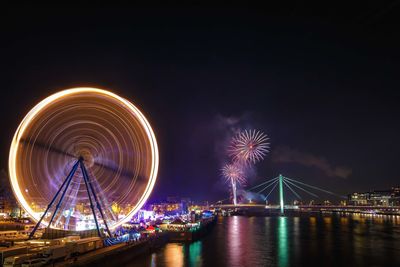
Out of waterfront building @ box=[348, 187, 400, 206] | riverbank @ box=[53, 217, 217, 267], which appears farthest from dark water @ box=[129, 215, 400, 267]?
waterfront building @ box=[348, 187, 400, 206]

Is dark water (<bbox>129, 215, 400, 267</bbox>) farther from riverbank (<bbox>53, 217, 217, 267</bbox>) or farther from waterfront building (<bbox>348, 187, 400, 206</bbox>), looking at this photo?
waterfront building (<bbox>348, 187, 400, 206</bbox>)

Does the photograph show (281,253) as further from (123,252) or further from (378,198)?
(378,198)

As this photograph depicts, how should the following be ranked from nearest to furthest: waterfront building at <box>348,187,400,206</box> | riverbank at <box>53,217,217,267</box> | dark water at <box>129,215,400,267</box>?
riverbank at <box>53,217,217,267</box> → dark water at <box>129,215,400,267</box> → waterfront building at <box>348,187,400,206</box>

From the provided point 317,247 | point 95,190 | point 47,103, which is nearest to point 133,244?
point 95,190

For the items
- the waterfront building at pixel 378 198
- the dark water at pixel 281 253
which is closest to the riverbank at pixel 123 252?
the dark water at pixel 281 253

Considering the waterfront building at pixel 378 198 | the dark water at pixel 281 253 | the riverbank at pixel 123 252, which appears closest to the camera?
the riverbank at pixel 123 252

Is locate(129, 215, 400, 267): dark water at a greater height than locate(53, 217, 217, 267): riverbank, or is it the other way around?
locate(53, 217, 217, 267): riverbank

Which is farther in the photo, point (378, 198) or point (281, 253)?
point (378, 198)

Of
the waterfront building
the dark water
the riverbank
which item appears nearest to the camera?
the riverbank

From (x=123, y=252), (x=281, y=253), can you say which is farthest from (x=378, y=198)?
(x=123, y=252)

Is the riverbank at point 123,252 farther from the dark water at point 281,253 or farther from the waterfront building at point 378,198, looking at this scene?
the waterfront building at point 378,198

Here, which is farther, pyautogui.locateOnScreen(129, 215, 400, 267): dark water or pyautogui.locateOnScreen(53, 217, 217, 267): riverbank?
pyautogui.locateOnScreen(129, 215, 400, 267): dark water
